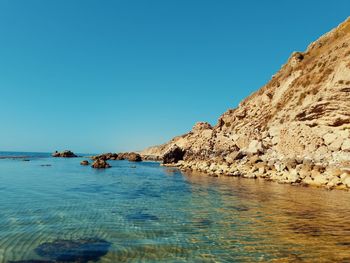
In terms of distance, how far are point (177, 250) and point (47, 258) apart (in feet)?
12.6

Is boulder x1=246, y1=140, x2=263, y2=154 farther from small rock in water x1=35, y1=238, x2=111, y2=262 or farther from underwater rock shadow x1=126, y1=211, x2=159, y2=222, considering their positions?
small rock in water x1=35, y1=238, x2=111, y2=262

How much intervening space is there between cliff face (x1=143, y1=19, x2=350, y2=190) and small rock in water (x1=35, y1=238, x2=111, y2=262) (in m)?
23.1

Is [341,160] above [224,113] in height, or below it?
below

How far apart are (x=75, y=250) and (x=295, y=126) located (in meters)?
36.0

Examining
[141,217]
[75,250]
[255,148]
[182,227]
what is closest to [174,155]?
[255,148]

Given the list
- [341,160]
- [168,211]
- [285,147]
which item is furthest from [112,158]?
[168,211]

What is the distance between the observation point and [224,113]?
72.6 meters

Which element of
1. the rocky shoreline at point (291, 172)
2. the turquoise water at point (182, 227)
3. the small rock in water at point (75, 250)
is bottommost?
the small rock in water at point (75, 250)

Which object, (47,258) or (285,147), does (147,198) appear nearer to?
(47,258)

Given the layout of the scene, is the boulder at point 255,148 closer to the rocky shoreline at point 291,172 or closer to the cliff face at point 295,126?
the cliff face at point 295,126

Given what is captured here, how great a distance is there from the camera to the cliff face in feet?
106

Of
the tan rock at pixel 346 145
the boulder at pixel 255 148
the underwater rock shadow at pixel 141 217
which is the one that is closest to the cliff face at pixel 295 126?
the tan rock at pixel 346 145

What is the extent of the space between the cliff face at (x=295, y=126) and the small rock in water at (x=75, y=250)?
2307 centimetres

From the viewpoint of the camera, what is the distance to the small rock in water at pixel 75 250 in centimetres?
827
